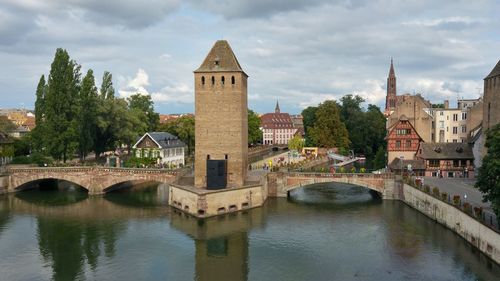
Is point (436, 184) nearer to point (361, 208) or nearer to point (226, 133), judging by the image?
point (361, 208)

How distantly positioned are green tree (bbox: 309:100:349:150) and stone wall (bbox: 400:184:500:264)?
45528mm

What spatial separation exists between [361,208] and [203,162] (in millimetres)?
15841

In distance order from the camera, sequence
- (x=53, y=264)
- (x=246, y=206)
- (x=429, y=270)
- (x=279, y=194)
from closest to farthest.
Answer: (x=429, y=270), (x=53, y=264), (x=246, y=206), (x=279, y=194)

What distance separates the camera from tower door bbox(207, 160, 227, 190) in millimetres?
40344

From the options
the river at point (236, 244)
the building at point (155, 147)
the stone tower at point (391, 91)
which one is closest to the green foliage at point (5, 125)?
the building at point (155, 147)

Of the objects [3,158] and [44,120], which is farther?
[3,158]

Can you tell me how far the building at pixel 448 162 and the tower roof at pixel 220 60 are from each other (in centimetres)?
2416

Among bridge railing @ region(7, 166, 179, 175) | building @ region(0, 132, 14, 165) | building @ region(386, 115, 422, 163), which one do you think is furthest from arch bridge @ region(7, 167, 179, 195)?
building @ region(386, 115, 422, 163)

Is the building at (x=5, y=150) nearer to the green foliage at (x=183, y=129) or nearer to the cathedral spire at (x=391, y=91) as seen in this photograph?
the green foliage at (x=183, y=129)

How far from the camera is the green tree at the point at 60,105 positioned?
179ft

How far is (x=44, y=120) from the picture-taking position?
56.4 meters

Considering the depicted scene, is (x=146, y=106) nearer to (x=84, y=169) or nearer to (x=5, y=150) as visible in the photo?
(x=5, y=150)

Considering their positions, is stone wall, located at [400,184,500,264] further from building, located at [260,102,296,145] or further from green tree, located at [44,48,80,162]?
building, located at [260,102,296,145]

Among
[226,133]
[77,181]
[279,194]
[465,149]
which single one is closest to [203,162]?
[226,133]
